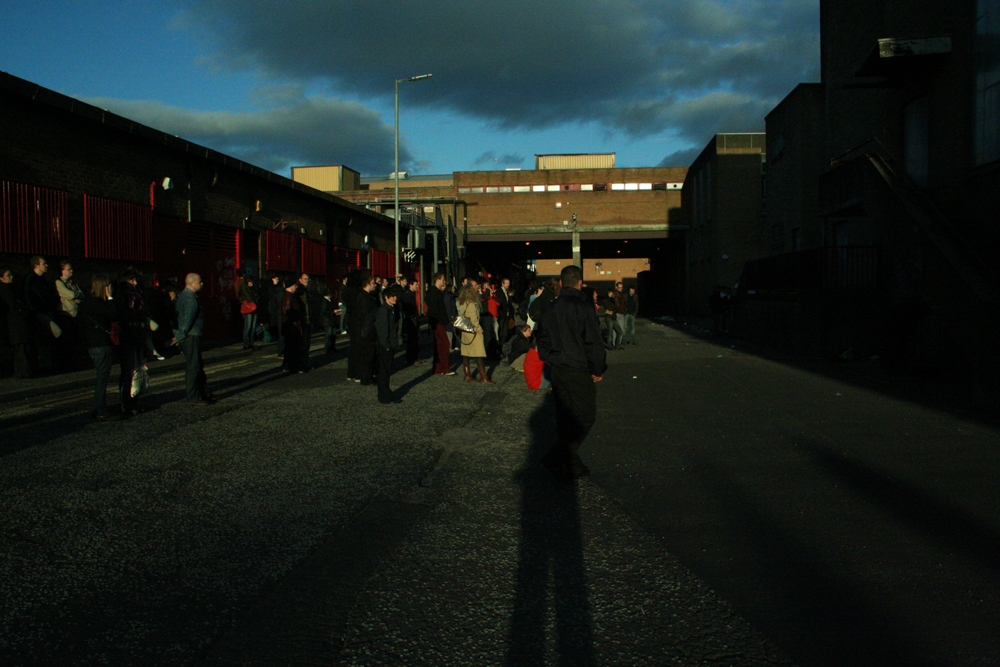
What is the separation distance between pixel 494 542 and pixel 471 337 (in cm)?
779

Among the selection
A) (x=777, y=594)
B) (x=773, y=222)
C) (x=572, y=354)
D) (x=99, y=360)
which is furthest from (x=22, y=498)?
(x=773, y=222)

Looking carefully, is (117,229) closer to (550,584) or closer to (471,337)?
(471,337)

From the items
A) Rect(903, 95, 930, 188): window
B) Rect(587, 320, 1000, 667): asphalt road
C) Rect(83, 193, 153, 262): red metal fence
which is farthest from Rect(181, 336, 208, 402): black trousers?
Rect(903, 95, 930, 188): window

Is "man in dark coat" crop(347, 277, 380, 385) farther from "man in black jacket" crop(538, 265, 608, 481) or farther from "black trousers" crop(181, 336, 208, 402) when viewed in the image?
"man in black jacket" crop(538, 265, 608, 481)

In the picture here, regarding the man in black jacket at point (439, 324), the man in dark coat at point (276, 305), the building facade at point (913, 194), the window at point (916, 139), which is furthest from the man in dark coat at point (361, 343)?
the window at point (916, 139)

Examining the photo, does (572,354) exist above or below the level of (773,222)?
below

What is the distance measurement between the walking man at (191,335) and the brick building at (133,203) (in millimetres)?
5801

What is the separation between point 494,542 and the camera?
174 inches

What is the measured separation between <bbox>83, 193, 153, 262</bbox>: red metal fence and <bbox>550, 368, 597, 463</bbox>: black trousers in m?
12.9

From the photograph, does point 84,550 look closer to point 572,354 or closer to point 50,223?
point 572,354

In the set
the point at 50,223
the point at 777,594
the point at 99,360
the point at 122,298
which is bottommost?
the point at 777,594

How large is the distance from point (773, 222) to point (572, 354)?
92.1ft

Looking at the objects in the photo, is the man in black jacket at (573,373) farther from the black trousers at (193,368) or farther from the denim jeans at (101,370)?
the black trousers at (193,368)

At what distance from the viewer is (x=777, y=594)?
363 centimetres
